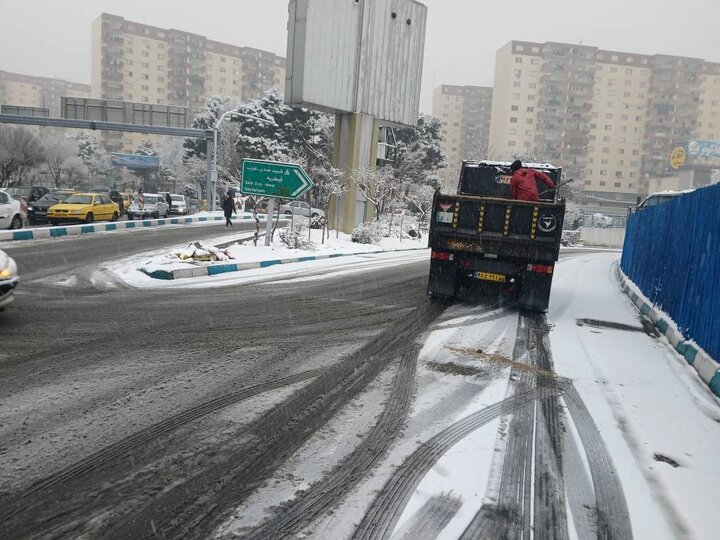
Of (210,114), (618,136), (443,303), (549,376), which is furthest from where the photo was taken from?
(618,136)

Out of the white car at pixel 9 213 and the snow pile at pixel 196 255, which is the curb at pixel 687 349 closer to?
the snow pile at pixel 196 255

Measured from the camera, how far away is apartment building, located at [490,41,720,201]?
9831 centimetres

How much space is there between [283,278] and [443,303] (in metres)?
3.92

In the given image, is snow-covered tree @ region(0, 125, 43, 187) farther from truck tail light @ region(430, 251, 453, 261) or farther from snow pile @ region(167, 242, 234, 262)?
truck tail light @ region(430, 251, 453, 261)

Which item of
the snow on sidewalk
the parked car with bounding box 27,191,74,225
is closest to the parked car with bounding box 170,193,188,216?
the parked car with bounding box 27,191,74,225

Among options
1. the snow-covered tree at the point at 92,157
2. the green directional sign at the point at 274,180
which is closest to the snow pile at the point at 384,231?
the green directional sign at the point at 274,180

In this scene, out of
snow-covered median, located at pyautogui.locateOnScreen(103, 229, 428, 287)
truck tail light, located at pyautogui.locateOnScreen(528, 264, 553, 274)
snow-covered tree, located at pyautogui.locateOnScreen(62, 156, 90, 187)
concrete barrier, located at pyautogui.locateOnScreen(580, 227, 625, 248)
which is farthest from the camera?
snow-covered tree, located at pyautogui.locateOnScreen(62, 156, 90, 187)

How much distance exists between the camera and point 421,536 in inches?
105

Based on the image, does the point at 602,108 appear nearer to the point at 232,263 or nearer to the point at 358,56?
the point at 358,56

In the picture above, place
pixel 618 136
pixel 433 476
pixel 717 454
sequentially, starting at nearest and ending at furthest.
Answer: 1. pixel 433 476
2. pixel 717 454
3. pixel 618 136

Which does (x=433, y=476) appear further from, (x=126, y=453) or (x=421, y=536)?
(x=126, y=453)

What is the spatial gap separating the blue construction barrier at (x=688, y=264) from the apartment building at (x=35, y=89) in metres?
177

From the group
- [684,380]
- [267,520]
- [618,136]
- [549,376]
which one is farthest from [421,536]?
[618,136]

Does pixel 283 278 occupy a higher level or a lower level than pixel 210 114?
lower
